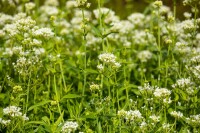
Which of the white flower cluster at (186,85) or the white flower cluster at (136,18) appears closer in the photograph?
the white flower cluster at (186,85)

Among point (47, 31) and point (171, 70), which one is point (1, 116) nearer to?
point (47, 31)

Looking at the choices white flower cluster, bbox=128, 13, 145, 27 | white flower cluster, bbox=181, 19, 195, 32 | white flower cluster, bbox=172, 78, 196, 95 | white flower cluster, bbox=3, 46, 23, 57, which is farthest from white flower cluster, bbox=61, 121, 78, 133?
white flower cluster, bbox=128, 13, 145, 27

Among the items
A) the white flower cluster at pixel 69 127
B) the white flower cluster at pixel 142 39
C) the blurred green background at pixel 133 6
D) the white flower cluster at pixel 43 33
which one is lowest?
the white flower cluster at pixel 69 127

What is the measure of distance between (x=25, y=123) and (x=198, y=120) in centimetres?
130

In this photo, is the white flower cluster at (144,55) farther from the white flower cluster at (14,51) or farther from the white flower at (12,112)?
the white flower at (12,112)

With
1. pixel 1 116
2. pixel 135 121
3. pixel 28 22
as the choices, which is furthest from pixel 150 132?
pixel 28 22

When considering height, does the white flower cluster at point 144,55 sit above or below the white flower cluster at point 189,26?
below

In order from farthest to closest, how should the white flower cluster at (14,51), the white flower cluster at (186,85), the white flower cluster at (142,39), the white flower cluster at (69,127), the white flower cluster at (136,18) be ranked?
the white flower cluster at (136,18) → the white flower cluster at (142,39) → the white flower cluster at (14,51) → the white flower cluster at (186,85) → the white flower cluster at (69,127)

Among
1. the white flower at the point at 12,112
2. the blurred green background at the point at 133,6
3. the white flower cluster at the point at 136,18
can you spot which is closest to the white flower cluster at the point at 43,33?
the white flower at the point at 12,112

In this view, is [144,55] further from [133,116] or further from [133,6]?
[133,6]

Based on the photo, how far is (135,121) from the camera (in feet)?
10.9

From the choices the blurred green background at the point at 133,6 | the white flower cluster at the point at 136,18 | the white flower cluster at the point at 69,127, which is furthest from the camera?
the blurred green background at the point at 133,6

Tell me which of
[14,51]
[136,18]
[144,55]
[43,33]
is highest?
[136,18]

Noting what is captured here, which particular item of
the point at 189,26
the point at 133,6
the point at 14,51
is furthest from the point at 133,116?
the point at 133,6
